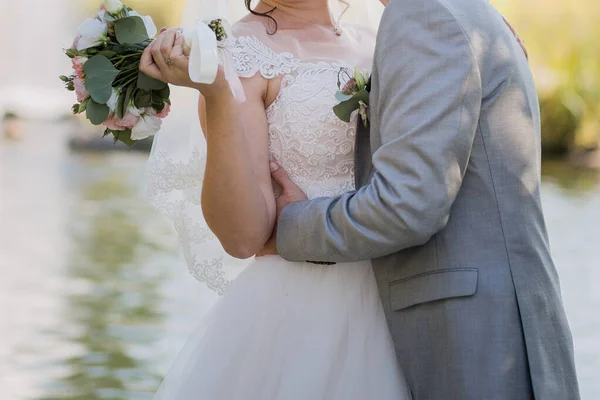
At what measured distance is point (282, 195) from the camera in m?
2.59

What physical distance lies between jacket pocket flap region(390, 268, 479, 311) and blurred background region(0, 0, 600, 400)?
3.54 ft

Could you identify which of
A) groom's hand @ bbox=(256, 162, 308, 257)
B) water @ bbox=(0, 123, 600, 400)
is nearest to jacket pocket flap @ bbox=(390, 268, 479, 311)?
groom's hand @ bbox=(256, 162, 308, 257)

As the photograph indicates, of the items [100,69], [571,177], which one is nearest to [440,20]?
[100,69]

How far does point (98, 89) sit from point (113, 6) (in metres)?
0.21

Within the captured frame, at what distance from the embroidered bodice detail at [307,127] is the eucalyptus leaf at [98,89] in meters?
0.41

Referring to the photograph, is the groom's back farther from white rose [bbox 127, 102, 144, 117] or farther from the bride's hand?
white rose [bbox 127, 102, 144, 117]

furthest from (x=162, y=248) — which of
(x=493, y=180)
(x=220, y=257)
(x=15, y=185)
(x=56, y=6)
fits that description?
(x=56, y=6)

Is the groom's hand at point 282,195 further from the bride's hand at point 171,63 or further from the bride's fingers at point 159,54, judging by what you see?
the bride's fingers at point 159,54

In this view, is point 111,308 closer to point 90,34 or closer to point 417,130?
point 90,34

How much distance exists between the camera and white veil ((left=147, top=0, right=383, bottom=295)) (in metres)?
2.92

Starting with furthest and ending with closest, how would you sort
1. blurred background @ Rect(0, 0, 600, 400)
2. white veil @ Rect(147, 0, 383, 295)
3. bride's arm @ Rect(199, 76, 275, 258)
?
blurred background @ Rect(0, 0, 600, 400) → white veil @ Rect(147, 0, 383, 295) → bride's arm @ Rect(199, 76, 275, 258)

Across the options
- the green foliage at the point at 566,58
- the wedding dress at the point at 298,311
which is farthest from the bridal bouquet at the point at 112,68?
the green foliage at the point at 566,58

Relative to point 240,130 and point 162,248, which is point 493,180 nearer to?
point 240,130

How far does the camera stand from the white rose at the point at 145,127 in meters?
2.46
